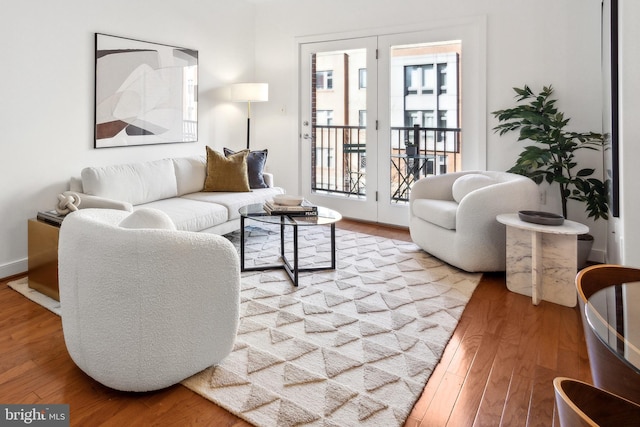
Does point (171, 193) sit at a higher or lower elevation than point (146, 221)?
higher

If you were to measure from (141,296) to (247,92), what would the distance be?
12.2 ft

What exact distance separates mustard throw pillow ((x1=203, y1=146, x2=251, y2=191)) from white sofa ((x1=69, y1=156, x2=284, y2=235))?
84mm

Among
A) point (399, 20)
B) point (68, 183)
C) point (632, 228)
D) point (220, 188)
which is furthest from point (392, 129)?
point (68, 183)

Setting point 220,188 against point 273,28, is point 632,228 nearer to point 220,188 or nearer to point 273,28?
point 220,188

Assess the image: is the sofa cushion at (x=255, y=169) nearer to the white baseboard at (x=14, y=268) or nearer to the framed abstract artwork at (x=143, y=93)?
the framed abstract artwork at (x=143, y=93)

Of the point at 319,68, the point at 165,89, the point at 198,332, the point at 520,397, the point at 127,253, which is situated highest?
the point at 319,68

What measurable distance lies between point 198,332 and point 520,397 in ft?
4.54

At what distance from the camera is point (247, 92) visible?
493cm

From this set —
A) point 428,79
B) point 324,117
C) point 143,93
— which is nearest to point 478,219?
point 428,79

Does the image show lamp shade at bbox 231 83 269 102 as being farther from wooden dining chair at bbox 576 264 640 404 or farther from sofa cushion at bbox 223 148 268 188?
wooden dining chair at bbox 576 264 640 404

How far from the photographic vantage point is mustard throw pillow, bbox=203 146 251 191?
4277 mm

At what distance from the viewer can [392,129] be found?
473cm

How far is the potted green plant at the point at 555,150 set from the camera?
3374 millimetres

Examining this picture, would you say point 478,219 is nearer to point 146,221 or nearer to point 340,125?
point 146,221
